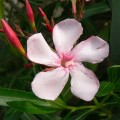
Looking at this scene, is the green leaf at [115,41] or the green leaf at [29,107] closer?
the green leaf at [29,107]

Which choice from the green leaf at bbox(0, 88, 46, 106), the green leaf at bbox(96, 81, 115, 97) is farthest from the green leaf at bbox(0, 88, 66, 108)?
the green leaf at bbox(96, 81, 115, 97)

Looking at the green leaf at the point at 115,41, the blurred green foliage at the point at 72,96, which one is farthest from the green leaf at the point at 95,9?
the green leaf at the point at 115,41

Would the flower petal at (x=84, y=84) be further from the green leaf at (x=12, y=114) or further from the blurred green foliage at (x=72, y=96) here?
the green leaf at (x=12, y=114)

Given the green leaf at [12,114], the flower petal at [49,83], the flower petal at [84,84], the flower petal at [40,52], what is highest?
the flower petal at [40,52]

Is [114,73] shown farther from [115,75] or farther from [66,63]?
[66,63]

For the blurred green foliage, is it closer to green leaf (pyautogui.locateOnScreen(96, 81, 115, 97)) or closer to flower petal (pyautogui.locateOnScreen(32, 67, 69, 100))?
green leaf (pyautogui.locateOnScreen(96, 81, 115, 97))

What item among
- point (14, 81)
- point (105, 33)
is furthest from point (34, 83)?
point (14, 81)

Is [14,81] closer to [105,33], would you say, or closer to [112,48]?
[105,33]
